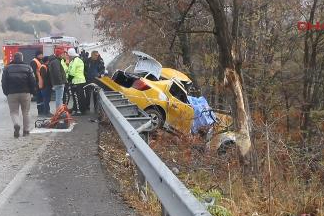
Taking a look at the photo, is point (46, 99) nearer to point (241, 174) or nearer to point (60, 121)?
point (60, 121)

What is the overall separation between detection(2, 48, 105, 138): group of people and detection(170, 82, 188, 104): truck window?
2098 mm

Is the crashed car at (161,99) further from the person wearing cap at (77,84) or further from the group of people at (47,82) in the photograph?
the group of people at (47,82)

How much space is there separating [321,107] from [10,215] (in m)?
21.7

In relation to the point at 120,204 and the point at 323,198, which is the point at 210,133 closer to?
the point at 323,198

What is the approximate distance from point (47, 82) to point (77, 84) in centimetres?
101

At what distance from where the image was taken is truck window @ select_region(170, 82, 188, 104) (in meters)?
12.5

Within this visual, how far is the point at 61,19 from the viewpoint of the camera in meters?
96.4

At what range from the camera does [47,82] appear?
13.8 m

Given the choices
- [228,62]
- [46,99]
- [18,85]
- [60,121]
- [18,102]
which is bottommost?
[46,99]

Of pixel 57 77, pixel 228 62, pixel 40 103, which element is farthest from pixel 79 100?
pixel 228 62

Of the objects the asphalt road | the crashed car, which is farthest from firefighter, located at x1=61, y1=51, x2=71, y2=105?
the asphalt road

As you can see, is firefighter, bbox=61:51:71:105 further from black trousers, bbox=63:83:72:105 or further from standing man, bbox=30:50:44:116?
standing man, bbox=30:50:44:116

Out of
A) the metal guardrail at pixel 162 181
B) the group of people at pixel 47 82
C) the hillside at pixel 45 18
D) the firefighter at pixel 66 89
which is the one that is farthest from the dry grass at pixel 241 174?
the hillside at pixel 45 18

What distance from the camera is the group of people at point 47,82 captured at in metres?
10.2
